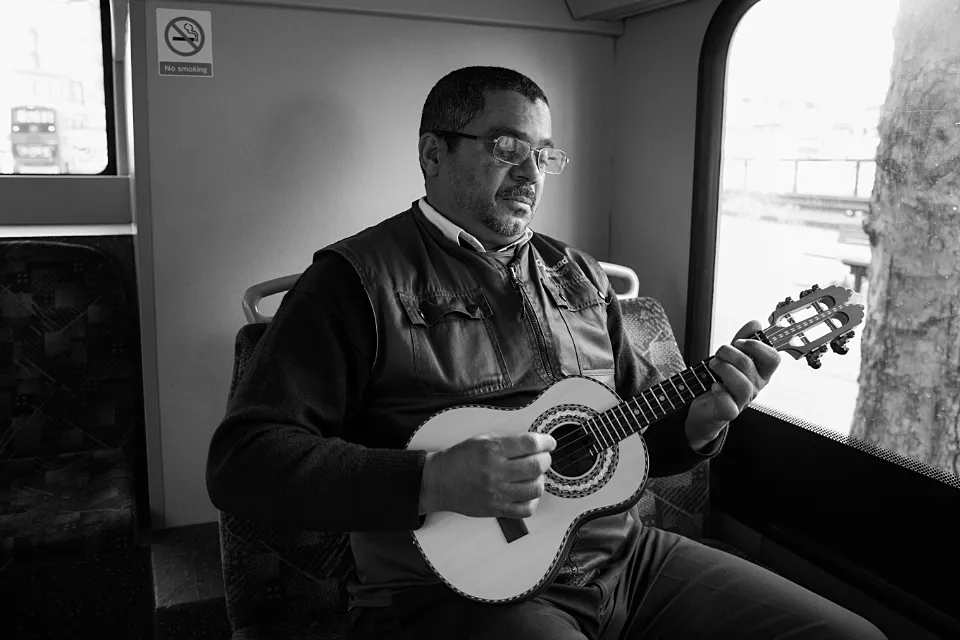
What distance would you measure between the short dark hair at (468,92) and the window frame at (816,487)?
1.02 meters

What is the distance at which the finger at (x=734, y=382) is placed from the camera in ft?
5.49

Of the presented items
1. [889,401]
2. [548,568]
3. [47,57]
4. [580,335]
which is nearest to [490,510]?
[548,568]

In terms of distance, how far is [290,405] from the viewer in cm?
157

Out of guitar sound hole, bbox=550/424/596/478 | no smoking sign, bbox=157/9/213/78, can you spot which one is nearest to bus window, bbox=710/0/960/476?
guitar sound hole, bbox=550/424/596/478

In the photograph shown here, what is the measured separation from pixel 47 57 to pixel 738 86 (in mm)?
2929

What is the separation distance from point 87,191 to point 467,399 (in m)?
2.64

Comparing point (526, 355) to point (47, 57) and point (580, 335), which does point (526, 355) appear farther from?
point (47, 57)

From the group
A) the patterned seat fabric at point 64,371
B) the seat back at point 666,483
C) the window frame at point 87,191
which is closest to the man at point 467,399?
the seat back at point 666,483

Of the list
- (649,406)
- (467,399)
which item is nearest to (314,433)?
(467,399)

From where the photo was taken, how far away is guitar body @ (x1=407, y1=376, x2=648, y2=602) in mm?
1526

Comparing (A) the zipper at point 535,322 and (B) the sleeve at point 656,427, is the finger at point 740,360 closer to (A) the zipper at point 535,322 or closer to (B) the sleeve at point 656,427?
(B) the sleeve at point 656,427

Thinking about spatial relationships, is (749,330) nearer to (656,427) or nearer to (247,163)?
(656,427)

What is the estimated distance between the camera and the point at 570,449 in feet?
5.39

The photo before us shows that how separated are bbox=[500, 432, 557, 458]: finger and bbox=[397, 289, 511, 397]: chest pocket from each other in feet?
0.90
